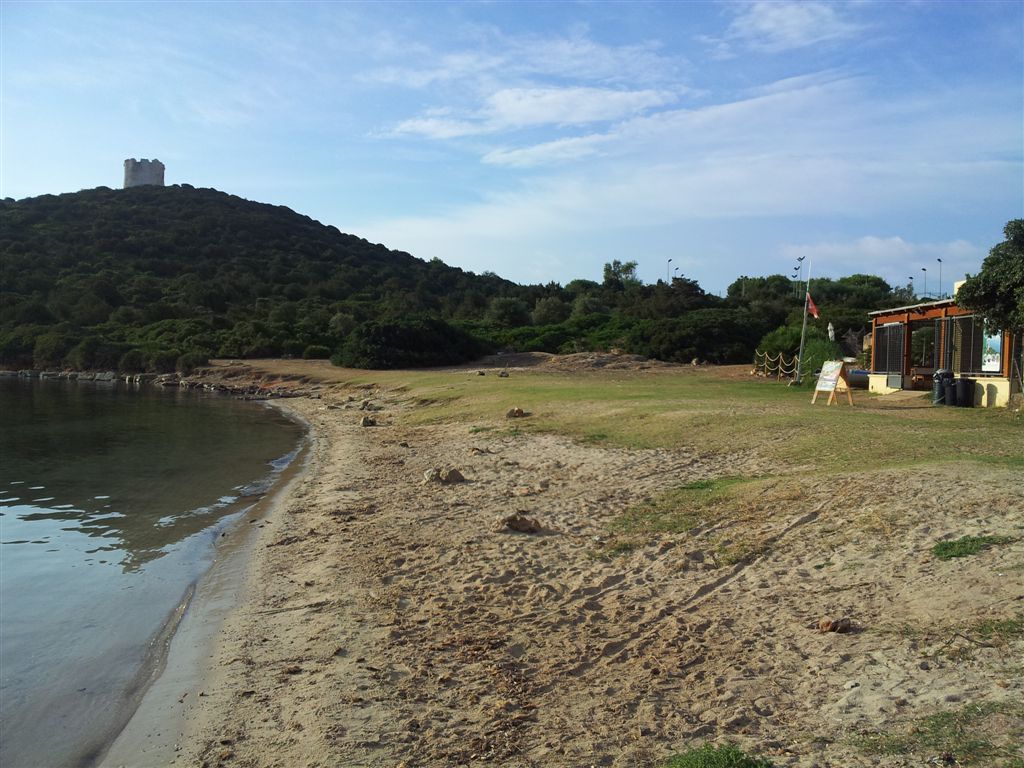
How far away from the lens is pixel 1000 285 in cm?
1672

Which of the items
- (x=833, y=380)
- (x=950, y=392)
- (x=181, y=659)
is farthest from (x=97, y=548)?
(x=950, y=392)

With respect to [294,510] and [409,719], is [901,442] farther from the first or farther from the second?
[409,719]

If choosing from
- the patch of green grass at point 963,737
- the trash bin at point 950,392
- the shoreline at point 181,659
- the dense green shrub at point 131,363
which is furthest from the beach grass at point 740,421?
the dense green shrub at point 131,363

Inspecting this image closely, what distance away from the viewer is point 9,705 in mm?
6070

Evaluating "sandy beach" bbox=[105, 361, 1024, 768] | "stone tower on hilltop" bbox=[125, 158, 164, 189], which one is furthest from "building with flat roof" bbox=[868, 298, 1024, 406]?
"stone tower on hilltop" bbox=[125, 158, 164, 189]

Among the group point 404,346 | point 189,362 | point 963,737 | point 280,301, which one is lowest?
point 963,737

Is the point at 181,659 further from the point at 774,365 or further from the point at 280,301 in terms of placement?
the point at 280,301

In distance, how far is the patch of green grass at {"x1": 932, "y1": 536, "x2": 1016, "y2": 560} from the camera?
22.2ft

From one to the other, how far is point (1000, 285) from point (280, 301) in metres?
64.3

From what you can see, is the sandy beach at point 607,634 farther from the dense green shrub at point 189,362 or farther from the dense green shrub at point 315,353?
the dense green shrub at point 315,353

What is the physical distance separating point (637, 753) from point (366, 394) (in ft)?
95.9

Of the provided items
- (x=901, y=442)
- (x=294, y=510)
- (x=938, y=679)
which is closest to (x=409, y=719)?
(x=938, y=679)

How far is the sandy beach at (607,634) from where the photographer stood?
470 centimetres

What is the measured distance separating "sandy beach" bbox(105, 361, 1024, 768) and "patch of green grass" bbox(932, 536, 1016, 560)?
0.39 feet
